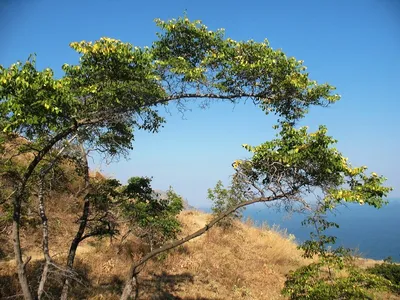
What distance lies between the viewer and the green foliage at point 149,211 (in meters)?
11.0

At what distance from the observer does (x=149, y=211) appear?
37.3 ft

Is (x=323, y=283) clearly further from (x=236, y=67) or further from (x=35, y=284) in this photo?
(x=35, y=284)

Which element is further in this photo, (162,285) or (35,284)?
(162,285)

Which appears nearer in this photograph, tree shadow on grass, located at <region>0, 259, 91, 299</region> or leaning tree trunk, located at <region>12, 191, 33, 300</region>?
leaning tree trunk, located at <region>12, 191, 33, 300</region>

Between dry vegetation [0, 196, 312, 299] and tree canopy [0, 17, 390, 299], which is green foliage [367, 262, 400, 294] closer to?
dry vegetation [0, 196, 312, 299]

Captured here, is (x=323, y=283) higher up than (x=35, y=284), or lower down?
higher up

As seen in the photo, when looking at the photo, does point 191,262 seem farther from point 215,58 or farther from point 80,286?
point 215,58

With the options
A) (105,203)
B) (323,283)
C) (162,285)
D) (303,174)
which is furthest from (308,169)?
(162,285)

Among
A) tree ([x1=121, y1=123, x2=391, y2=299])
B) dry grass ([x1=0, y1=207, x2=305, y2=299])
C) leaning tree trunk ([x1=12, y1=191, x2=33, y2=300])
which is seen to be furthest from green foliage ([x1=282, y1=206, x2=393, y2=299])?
leaning tree trunk ([x1=12, y1=191, x2=33, y2=300])

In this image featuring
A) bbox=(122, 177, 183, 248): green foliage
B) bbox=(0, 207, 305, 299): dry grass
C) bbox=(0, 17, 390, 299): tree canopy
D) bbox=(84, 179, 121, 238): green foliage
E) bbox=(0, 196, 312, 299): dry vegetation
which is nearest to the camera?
bbox=(0, 17, 390, 299): tree canopy

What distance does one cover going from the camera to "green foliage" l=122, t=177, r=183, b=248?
1101 cm

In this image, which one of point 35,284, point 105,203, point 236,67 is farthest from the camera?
point 35,284

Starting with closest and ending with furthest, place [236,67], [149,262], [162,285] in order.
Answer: [236,67]
[162,285]
[149,262]

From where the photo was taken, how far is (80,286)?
49.3 feet
